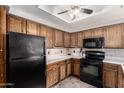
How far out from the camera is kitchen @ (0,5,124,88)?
5.96 feet

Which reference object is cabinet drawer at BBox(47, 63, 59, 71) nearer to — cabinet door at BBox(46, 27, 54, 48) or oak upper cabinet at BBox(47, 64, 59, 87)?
oak upper cabinet at BBox(47, 64, 59, 87)

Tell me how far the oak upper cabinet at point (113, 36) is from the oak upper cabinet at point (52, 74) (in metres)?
1.59

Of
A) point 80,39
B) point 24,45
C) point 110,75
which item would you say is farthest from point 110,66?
point 24,45

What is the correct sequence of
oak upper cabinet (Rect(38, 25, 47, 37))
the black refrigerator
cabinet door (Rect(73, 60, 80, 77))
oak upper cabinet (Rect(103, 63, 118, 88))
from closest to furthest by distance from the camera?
the black refrigerator → oak upper cabinet (Rect(103, 63, 118, 88)) → oak upper cabinet (Rect(38, 25, 47, 37)) → cabinet door (Rect(73, 60, 80, 77))

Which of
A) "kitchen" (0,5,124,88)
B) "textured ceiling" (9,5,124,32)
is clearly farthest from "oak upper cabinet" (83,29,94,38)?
"textured ceiling" (9,5,124,32)

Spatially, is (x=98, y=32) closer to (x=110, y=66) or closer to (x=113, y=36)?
(x=113, y=36)

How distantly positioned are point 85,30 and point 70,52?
3.85 ft

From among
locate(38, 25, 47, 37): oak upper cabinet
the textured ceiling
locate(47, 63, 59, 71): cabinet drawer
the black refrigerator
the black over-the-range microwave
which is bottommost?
locate(47, 63, 59, 71): cabinet drawer

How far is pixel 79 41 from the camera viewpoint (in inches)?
132

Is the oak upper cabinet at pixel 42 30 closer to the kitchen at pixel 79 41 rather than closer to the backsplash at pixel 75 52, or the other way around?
the kitchen at pixel 79 41

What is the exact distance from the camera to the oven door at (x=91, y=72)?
2.43m

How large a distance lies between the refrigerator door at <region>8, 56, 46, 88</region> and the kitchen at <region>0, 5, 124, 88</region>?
16 centimetres
